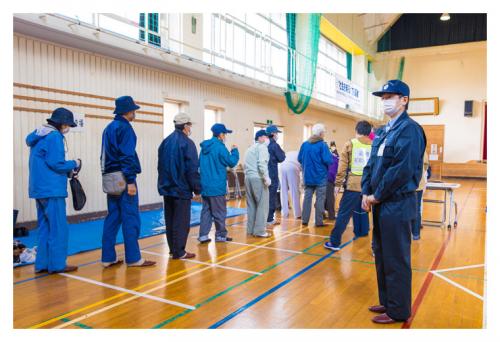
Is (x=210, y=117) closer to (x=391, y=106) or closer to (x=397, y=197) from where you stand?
(x=391, y=106)

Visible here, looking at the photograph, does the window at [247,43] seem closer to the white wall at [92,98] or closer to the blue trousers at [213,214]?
the white wall at [92,98]

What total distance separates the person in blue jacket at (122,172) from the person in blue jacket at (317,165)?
2972 mm

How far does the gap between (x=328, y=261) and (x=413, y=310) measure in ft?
4.49

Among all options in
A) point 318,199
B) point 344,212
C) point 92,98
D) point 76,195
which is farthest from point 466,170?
point 76,195

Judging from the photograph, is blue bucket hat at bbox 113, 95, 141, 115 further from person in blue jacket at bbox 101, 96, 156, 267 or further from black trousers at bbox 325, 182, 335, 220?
black trousers at bbox 325, 182, 335, 220

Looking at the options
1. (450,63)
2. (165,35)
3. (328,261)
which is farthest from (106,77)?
(450,63)

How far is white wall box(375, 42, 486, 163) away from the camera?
63.2 ft

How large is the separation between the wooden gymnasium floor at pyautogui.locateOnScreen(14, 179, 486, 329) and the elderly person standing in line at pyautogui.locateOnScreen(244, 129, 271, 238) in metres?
0.49

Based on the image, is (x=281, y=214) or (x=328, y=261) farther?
(x=281, y=214)

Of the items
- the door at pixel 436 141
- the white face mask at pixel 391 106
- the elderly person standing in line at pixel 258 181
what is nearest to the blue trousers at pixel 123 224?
the elderly person standing in line at pixel 258 181

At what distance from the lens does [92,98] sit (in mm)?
6617

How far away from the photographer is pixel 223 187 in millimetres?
4883
